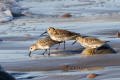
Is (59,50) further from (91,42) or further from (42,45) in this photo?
(91,42)

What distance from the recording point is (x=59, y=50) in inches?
381

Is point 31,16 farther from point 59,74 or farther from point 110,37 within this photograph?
point 59,74

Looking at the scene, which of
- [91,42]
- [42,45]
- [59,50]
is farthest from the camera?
[59,50]

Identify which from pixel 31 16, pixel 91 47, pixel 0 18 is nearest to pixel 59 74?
pixel 91 47

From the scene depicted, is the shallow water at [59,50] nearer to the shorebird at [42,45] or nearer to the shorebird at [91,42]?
the shorebird at [42,45]

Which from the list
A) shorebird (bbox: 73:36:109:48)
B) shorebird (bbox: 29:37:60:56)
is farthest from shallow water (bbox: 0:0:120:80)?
shorebird (bbox: 73:36:109:48)

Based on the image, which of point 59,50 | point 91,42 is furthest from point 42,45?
point 91,42

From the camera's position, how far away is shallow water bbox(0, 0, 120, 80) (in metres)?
7.01

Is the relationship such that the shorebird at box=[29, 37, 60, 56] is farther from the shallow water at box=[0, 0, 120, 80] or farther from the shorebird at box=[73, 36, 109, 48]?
the shorebird at box=[73, 36, 109, 48]

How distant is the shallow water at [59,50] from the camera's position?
701cm

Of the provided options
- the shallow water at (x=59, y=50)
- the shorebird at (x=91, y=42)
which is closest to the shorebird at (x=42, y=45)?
the shallow water at (x=59, y=50)

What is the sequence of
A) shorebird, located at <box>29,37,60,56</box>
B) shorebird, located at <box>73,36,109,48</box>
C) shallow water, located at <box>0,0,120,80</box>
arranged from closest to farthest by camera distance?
shallow water, located at <box>0,0,120,80</box> → shorebird, located at <box>73,36,109,48</box> → shorebird, located at <box>29,37,60,56</box>

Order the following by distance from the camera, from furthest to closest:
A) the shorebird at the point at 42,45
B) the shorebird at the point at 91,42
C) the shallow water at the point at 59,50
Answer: the shorebird at the point at 42,45
the shorebird at the point at 91,42
the shallow water at the point at 59,50

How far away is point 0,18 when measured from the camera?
15984 mm
